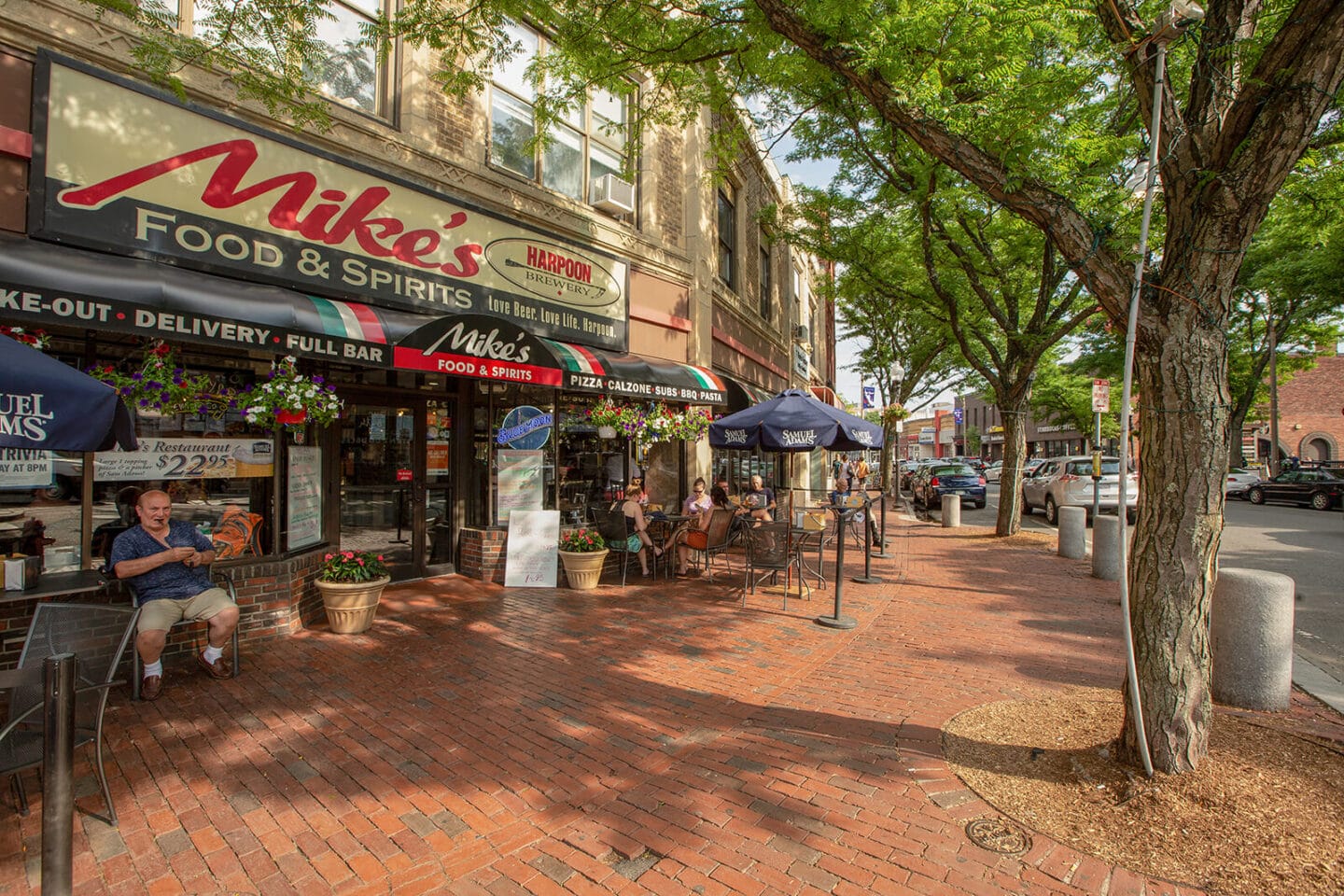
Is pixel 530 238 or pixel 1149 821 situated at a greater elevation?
pixel 530 238

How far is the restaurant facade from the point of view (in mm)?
5086

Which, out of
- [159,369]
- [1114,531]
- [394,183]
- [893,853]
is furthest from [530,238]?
[1114,531]

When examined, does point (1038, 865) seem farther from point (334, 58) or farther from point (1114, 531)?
point (334, 58)

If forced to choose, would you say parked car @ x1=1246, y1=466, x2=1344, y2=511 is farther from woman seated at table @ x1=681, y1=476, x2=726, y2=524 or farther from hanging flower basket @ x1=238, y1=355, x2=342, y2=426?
hanging flower basket @ x1=238, y1=355, x2=342, y2=426

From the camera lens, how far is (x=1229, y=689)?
463 centimetres

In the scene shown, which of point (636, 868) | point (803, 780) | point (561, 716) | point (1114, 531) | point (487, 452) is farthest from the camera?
point (1114, 531)

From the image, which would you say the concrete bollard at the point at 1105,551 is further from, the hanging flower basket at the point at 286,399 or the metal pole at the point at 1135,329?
the hanging flower basket at the point at 286,399

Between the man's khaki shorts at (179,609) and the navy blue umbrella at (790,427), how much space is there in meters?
5.72

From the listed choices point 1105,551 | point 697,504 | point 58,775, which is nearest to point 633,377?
point 697,504

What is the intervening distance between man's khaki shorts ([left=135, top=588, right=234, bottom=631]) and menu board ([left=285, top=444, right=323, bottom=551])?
1.34m

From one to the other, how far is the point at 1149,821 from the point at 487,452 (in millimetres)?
7247

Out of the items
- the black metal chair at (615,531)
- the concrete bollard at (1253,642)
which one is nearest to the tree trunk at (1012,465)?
the black metal chair at (615,531)

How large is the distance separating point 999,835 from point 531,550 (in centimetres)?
602

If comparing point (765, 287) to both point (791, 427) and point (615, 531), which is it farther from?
point (615, 531)
